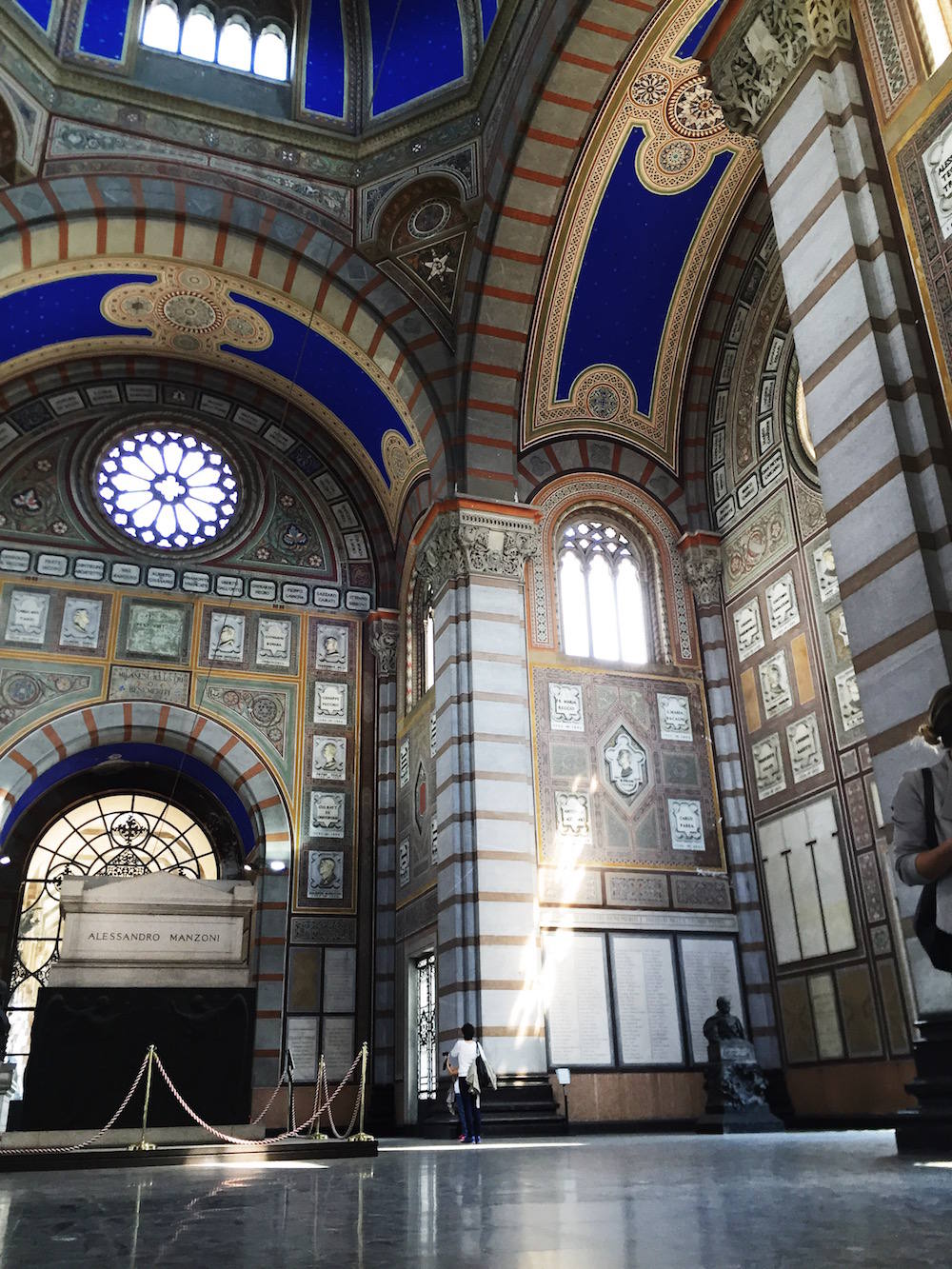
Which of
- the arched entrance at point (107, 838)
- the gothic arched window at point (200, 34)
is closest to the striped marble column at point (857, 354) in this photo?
the gothic arched window at point (200, 34)

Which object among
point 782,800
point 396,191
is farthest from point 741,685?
point 396,191

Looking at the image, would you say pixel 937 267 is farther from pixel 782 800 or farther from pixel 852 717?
pixel 782 800

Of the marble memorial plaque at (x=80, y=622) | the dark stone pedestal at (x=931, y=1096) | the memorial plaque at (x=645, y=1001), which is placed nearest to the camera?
the dark stone pedestal at (x=931, y=1096)

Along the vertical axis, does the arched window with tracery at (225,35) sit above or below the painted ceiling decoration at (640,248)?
above

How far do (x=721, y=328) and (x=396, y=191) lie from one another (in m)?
4.51

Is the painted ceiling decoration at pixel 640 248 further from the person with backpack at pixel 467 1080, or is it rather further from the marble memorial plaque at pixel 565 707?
the person with backpack at pixel 467 1080

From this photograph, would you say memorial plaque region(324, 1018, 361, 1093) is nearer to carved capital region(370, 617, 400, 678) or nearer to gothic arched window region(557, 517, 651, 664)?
carved capital region(370, 617, 400, 678)

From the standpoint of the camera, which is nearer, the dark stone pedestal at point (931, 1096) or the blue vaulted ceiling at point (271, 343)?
the dark stone pedestal at point (931, 1096)

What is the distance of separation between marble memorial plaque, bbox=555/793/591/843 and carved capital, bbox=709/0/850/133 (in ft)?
23.5

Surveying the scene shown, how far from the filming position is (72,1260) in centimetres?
252

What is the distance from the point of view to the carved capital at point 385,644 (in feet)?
50.4

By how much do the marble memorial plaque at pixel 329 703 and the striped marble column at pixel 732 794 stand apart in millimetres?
5191

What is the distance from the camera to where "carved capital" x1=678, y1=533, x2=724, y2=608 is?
1352 centimetres

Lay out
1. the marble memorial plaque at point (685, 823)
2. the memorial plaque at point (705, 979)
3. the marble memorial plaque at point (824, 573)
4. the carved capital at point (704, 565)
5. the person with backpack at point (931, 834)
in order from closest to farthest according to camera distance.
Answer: the person with backpack at point (931, 834) → the marble memorial plaque at point (824, 573) → the memorial plaque at point (705, 979) → the marble memorial plaque at point (685, 823) → the carved capital at point (704, 565)
